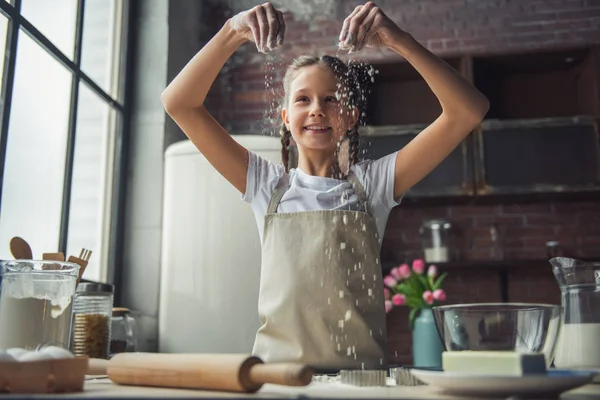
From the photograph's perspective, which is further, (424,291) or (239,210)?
(424,291)

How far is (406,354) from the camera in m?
3.08

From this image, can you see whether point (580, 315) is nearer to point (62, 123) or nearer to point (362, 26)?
point (362, 26)

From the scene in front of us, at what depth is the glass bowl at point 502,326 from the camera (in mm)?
712

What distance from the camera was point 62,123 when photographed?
2.22 meters

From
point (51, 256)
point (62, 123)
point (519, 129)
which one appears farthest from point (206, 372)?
point (519, 129)

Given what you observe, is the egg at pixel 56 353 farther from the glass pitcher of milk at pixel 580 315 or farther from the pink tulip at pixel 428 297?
the pink tulip at pixel 428 297

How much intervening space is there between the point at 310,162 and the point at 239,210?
102 centimetres

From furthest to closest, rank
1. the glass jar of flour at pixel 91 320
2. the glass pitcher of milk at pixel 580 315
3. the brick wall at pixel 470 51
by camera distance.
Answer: the brick wall at pixel 470 51 < the glass jar of flour at pixel 91 320 < the glass pitcher of milk at pixel 580 315

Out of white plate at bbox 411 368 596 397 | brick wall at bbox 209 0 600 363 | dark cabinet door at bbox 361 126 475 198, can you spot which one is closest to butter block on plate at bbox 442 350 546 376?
white plate at bbox 411 368 596 397

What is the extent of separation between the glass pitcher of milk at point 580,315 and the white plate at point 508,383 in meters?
0.35

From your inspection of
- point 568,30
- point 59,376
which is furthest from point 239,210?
point 568,30

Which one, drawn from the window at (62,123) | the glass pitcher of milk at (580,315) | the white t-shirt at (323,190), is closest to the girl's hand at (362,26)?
the white t-shirt at (323,190)

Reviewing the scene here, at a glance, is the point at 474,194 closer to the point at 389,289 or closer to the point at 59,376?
the point at 389,289

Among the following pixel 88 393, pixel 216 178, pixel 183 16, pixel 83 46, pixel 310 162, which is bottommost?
pixel 88 393
